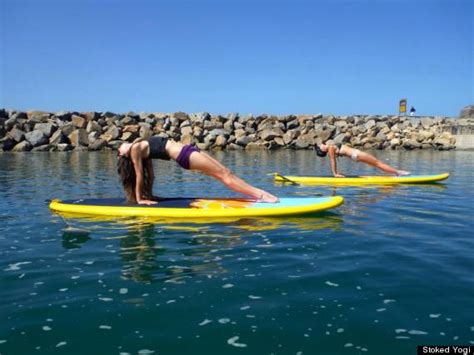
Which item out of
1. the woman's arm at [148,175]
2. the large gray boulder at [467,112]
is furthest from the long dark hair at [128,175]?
the large gray boulder at [467,112]

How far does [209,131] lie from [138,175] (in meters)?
32.4

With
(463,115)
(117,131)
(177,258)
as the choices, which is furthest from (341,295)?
(463,115)

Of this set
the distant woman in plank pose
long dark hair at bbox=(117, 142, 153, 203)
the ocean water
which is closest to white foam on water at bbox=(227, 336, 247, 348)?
the ocean water

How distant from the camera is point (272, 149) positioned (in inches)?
1641

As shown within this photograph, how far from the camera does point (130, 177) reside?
1076 centimetres

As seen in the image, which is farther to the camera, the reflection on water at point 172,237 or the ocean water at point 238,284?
the reflection on water at point 172,237

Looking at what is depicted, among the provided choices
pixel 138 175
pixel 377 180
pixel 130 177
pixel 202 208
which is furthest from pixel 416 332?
pixel 377 180

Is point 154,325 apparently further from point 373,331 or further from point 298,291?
point 373,331

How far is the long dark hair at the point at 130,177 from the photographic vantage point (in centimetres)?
1062

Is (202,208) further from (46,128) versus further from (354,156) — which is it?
(46,128)

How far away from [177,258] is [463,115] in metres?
73.4

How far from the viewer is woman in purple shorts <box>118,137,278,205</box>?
10.4m

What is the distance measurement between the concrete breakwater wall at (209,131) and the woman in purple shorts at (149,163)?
92.4 ft

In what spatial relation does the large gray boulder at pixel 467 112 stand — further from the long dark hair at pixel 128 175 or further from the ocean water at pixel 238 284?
the long dark hair at pixel 128 175
